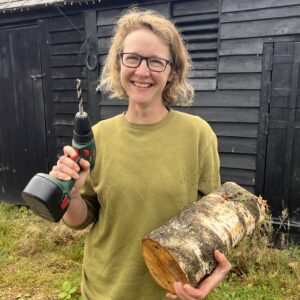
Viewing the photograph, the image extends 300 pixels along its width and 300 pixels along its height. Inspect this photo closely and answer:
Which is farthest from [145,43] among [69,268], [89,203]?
[69,268]

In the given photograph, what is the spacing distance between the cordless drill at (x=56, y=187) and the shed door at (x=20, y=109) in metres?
4.92

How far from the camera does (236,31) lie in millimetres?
4391

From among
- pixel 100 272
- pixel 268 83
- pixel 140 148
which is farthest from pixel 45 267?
pixel 268 83

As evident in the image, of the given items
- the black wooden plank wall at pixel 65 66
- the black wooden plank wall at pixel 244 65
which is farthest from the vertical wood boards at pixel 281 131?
the black wooden plank wall at pixel 65 66

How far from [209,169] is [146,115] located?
39 centimetres

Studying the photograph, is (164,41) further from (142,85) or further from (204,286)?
(204,286)

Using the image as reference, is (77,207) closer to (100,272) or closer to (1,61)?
(100,272)

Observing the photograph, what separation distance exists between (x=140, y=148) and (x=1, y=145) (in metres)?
5.73

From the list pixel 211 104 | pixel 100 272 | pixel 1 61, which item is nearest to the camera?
pixel 100 272

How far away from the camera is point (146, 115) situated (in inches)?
66.2

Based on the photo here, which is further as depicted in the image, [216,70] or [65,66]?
[65,66]

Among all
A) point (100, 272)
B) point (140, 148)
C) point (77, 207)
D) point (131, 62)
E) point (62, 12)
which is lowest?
point (100, 272)

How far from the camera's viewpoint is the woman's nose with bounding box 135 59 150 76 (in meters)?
1.54

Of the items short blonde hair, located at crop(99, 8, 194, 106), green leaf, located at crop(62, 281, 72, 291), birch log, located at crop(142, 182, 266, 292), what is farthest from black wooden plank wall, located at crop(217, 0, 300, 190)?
birch log, located at crop(142, 182, 266, 292)
